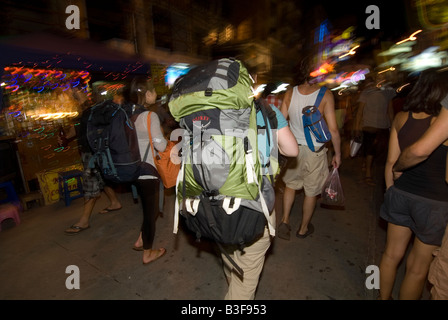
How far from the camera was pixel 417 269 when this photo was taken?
1.88 meters

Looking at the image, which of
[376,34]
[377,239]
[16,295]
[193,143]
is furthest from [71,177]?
[376,34]

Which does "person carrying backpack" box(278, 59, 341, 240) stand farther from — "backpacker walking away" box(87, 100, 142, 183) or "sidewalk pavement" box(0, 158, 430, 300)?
"backpacker walking away" box(87, 100, 142, 183)

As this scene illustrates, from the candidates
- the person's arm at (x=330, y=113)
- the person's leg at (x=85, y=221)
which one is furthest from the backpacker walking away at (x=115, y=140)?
the person's arm at (x=330, y=113)

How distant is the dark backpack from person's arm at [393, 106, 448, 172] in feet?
3.48

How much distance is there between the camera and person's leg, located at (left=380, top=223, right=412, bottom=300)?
6.31ft

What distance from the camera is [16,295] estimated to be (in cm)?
252

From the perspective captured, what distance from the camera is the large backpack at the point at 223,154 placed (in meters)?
1.45

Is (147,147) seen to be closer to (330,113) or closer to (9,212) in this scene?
(330,113)

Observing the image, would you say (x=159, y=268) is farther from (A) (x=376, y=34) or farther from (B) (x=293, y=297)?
(A) (x=376, y=34)

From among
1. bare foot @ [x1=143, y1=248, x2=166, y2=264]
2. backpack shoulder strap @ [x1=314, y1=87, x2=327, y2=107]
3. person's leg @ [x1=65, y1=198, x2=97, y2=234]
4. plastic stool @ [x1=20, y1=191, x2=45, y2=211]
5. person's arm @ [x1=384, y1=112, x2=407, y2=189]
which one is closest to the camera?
person's arm @ [x1=384, y1=112, x2=407, y2=189]

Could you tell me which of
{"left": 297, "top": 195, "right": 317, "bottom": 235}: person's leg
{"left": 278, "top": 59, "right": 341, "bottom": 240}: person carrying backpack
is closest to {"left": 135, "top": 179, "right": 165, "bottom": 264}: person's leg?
{"left": 278, "top": 59, "right": 341, "bottom": 240}: person carrying backpack

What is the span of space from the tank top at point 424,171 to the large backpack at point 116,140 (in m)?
2.41

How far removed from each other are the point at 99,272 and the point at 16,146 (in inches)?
146

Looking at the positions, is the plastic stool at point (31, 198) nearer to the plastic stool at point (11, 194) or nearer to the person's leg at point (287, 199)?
the plastic stool at point (11, 194)
